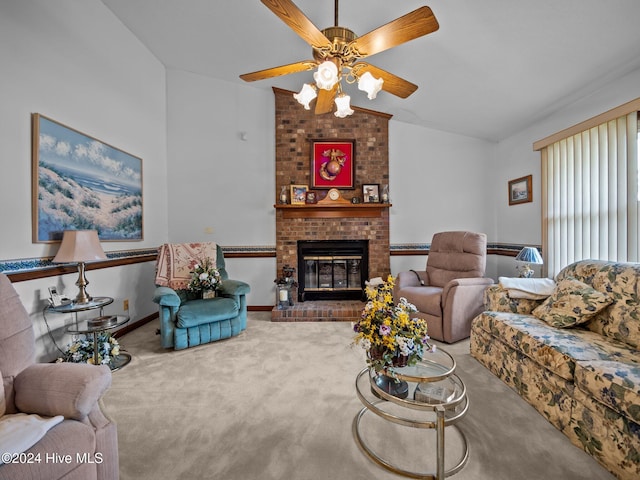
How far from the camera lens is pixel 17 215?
6.75ft

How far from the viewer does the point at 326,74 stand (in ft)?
5.73

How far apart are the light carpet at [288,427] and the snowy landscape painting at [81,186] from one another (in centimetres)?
134

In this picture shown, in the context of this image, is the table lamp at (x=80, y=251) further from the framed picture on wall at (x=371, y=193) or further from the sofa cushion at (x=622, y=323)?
the sofa cushion at (x=622, y=323)

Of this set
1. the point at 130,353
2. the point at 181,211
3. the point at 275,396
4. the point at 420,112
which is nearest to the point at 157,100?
the point at 181,211

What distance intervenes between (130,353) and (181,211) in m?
2.05

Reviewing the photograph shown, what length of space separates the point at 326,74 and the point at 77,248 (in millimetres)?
2259

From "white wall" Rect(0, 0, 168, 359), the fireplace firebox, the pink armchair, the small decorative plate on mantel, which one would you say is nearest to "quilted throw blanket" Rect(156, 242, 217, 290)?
"white wall" Rect(0, 0, 168, 359)

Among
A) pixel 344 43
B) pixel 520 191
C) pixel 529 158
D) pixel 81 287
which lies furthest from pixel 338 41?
pixel 520 191

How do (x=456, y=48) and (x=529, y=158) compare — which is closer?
(x=456, y=48)

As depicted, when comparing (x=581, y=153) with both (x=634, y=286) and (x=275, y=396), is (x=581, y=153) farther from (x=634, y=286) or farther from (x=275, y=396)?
(x=275, y=396)

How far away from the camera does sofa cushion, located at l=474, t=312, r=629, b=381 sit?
1.55m

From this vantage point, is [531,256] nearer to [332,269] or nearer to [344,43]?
[332,269]

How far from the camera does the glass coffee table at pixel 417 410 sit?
127 cm

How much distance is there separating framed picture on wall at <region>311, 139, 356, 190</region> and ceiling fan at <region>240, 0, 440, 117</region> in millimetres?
1896
